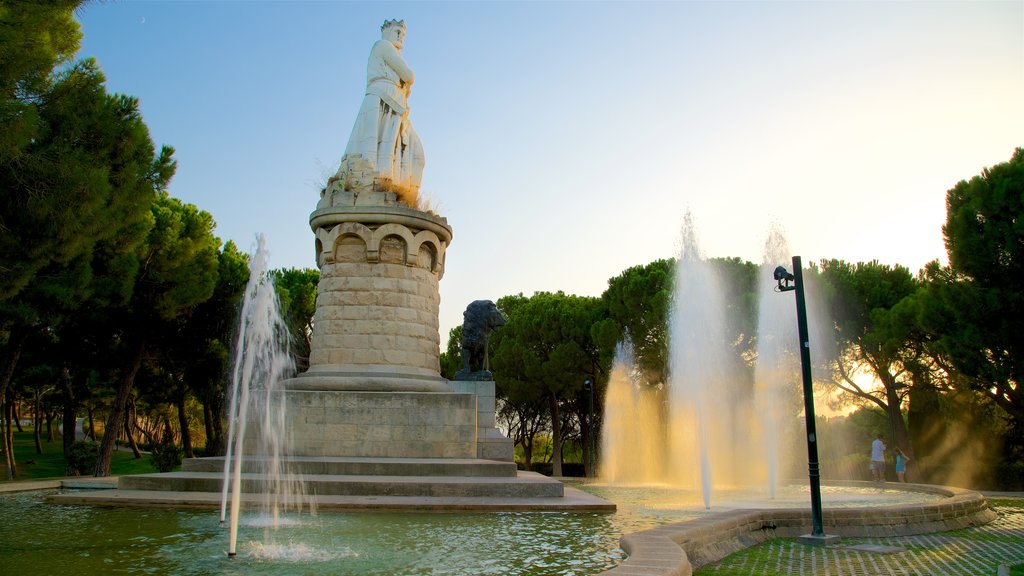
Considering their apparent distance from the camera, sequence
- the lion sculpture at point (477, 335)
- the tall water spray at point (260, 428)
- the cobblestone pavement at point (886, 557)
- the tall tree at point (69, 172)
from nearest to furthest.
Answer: the cobblestone pavement at point (886, 557)
the tall water spray at point (260, 428)
the tall tree at point (69, 172)
the lion sculpture at point (477, 335)

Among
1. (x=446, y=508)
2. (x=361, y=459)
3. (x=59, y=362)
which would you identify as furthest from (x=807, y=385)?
(x=59, y=362)

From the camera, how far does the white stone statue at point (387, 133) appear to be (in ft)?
51.1

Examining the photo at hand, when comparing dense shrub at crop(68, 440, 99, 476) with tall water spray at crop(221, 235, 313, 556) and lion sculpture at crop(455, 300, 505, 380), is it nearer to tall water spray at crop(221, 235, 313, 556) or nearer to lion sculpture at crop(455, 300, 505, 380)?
tall water spray at crop(221, 235, 313, 556)

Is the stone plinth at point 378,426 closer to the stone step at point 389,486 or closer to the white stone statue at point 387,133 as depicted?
the stone step at point 389,486

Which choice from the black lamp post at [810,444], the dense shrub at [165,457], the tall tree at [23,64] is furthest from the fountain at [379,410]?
the dense shrub at [165,457]

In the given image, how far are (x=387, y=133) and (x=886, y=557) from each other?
12862 mm

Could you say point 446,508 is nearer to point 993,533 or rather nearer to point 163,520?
point 163,520

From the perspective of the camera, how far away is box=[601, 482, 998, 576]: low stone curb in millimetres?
5289

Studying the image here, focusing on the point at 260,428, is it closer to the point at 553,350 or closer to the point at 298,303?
the point at 298,303

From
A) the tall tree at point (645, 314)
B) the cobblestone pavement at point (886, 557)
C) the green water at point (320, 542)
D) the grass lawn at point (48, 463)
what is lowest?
the grass lawn at point (48, 463)

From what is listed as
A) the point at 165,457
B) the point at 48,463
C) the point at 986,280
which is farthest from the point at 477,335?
the point at 48,463

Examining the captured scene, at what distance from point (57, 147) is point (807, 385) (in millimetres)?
11157

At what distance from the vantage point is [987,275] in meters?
18.1

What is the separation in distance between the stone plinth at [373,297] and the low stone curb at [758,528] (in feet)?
24.6
